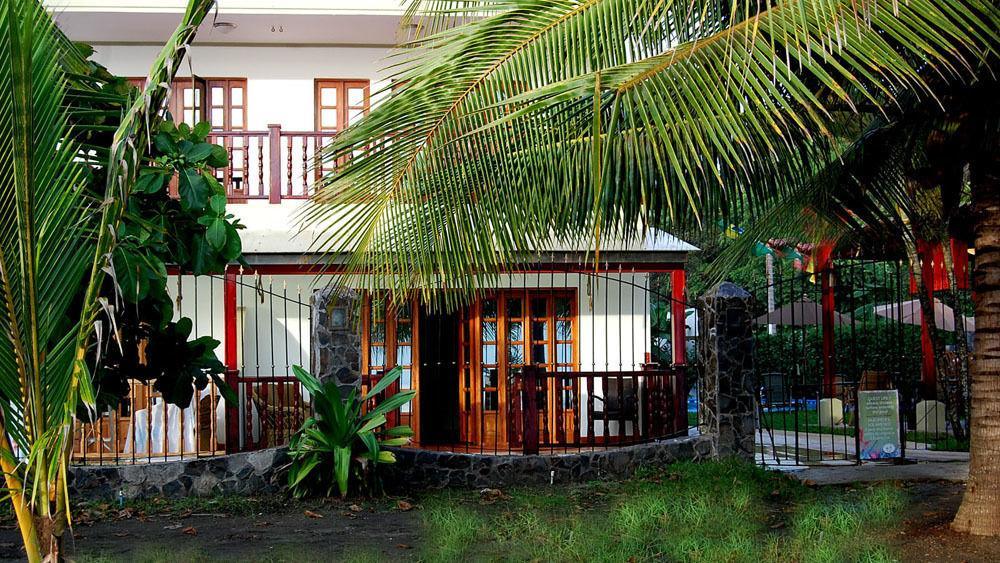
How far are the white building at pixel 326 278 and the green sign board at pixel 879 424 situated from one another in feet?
7.60

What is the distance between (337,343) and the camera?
9852 mm

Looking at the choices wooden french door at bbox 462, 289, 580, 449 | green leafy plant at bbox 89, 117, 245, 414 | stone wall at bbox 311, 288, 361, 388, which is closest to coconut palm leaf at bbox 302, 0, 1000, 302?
green leafy plant at bbox 89, 117, 245, 414

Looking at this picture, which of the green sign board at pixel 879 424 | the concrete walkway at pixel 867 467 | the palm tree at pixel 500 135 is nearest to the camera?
the palm tree at pixel 500 135

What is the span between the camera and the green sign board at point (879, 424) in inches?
428

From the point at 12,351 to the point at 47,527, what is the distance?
0.59 m

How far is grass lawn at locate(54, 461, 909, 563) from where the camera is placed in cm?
671

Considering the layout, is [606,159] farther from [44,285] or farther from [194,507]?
[194,507]

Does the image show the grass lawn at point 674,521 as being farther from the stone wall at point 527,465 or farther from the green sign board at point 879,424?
the green sign board at point 879,424

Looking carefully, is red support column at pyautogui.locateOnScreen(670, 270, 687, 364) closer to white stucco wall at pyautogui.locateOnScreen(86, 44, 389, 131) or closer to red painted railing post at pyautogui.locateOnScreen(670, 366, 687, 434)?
red painted railing post at pyautogui.locateOnScreen(670, 366, 687, 434)

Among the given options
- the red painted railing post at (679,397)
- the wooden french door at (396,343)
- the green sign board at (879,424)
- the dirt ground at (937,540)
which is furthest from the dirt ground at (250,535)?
the green sign board at (879,424)

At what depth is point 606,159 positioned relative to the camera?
4.00m

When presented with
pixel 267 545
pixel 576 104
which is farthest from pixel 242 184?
pixel 576 104

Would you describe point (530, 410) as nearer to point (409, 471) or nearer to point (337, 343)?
point (409, 471)

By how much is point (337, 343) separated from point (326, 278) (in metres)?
2.20
